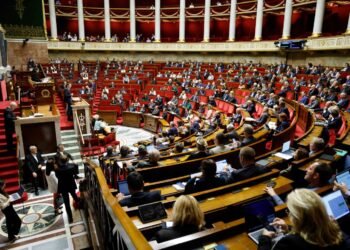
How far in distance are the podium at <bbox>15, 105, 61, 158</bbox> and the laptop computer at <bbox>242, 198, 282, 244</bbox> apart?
764cm

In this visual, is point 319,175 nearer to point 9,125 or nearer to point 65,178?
point 65,178

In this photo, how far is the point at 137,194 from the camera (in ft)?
9.12

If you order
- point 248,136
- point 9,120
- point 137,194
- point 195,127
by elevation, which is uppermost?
point 137,194

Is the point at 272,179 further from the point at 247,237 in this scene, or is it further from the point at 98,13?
the point at 98,13

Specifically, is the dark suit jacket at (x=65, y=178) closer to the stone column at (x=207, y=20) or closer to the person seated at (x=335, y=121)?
the person seated at (x=335, y=121)

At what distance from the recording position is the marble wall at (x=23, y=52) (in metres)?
16.5

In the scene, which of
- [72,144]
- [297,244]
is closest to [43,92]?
[72,144]

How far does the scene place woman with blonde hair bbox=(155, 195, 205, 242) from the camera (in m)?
2.07

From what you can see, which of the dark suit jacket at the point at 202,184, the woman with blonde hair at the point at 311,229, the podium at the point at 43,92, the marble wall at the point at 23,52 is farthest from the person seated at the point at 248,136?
the marble wall at the point at 23,52

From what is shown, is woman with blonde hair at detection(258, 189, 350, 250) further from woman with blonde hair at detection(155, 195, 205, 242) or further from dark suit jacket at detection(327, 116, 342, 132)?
dark suit jacket at detection(327, 116, 342, 132)

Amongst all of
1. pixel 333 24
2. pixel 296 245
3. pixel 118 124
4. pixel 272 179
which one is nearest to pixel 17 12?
pixel 118 124

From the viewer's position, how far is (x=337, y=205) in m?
2.42

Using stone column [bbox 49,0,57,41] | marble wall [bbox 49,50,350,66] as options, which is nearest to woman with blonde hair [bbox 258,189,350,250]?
marble wall [bbox 49,50,350,66]

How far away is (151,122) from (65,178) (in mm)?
8566
